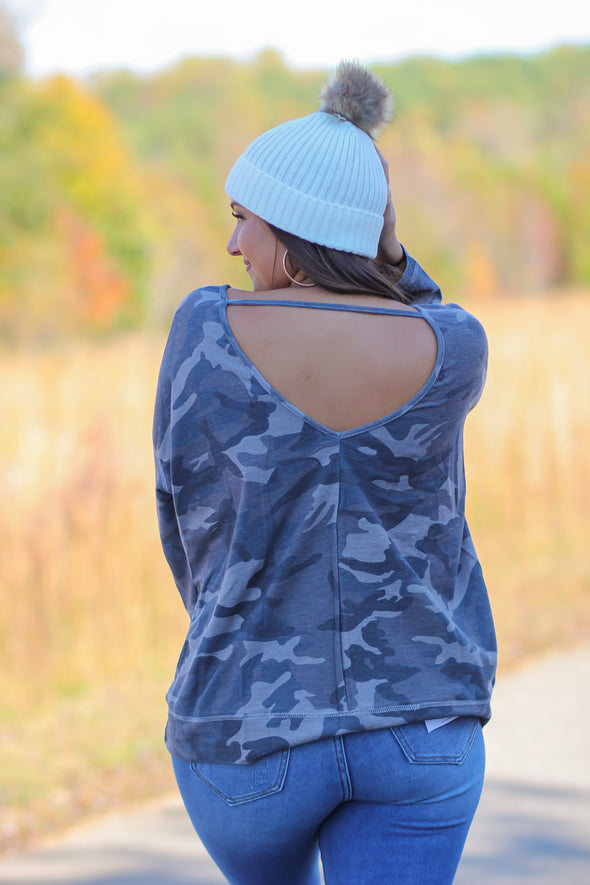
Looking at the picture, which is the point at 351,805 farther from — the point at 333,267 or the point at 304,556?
the point at 333,267

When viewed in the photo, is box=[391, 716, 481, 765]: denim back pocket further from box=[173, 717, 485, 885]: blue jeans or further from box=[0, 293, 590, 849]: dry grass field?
box=[0, 293, 590, 849]: dry grass field

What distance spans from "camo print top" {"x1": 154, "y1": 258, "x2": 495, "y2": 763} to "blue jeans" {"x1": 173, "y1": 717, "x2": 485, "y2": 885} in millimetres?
33

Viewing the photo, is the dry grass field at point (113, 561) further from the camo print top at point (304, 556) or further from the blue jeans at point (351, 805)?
the camo print top at point (304, 556)

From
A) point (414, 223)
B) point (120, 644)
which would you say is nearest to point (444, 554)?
point (120, 644)

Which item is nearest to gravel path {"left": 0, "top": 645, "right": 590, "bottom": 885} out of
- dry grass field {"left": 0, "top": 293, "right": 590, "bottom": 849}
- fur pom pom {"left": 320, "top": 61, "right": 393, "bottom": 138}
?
dry grass field {"left": 0, "top": 293, "right": 590, "bottom": 849}

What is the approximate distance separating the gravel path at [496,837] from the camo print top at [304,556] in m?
2.05

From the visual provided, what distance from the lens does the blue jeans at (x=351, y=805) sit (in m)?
1.28

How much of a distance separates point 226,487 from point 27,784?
2758 millimetres

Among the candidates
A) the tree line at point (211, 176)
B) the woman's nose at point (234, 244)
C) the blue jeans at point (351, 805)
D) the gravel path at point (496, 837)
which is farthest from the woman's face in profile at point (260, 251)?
the tree line at point (211, 176)

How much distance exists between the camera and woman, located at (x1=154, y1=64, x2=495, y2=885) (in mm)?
1268

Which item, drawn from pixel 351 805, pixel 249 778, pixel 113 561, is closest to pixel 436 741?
pixel 351 805

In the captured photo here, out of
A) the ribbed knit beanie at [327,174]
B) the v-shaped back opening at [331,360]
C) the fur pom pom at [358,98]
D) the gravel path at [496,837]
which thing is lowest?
the gravel path at [496,837]

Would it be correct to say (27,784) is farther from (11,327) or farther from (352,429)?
(11,327)

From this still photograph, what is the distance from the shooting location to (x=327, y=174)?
1420 millimetres
